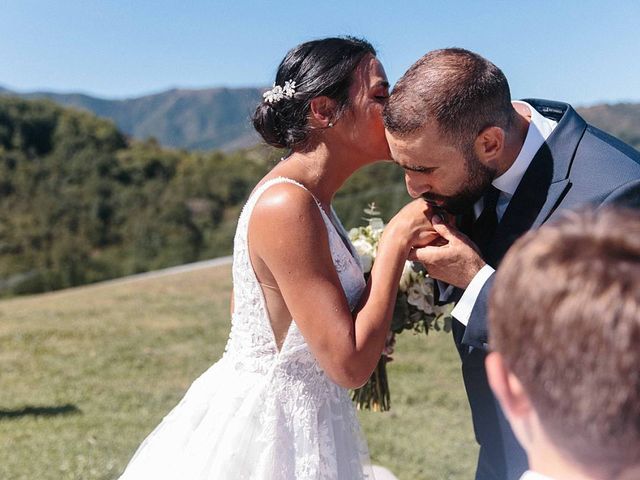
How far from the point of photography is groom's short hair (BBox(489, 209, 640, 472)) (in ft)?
4.01

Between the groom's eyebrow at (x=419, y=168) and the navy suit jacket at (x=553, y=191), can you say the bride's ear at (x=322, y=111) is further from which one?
the navy suit jacket at (x=553, y=191)

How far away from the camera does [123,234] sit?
101 ft

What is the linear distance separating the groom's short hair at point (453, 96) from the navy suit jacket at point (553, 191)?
0.21 meters

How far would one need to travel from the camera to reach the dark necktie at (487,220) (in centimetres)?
270

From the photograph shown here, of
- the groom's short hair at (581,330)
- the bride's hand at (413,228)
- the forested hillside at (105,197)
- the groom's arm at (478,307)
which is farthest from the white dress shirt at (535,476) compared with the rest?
the forested hillside at (105,197)

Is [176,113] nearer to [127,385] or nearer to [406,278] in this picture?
[127,385]

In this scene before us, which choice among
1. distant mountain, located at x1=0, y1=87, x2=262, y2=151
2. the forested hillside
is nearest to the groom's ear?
the forested hillside

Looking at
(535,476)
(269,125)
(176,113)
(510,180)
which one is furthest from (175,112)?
(535,476)

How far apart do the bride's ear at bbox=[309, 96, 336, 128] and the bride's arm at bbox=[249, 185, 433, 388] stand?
0.30 metres

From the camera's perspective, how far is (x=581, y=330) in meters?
1.23

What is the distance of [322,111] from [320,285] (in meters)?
0.63

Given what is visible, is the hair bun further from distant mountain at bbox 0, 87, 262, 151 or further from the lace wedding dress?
distant mountain at bbox 0, 87, 262, 151

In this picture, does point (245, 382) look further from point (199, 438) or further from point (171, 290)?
point (171, 290)

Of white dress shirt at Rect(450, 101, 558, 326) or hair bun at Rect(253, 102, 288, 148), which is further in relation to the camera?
hair bun at Rect(253, 102, 288, 148)
